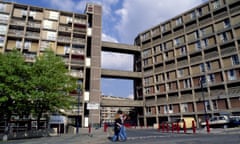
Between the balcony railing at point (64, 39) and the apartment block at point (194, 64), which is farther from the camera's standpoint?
the balcony railing at point (64, 39)

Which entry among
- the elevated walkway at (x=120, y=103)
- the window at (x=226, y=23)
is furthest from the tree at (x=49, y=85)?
the window at (x=226, y=23)

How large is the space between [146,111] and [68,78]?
1259 inches

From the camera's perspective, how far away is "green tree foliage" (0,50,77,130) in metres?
21.2

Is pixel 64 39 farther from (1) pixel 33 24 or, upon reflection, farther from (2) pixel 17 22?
(2) pixel 17 22

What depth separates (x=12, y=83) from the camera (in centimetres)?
2120

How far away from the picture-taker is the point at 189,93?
46125 mm

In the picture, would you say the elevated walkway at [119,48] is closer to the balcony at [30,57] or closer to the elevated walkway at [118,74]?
the elevated walkway at [118,74]

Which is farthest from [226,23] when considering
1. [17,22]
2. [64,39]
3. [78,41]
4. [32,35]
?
[17,22]

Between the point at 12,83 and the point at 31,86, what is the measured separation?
1.89m

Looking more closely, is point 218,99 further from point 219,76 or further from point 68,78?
point 68,78

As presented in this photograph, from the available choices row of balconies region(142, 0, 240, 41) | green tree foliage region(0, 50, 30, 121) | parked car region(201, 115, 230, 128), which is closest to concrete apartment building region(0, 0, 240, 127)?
row of balconies region(142, 0, 240, 41)

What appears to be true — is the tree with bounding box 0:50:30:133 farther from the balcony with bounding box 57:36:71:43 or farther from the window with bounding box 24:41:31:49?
the balcony with bounding box 57:36:71:43

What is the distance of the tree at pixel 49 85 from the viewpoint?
2177cm

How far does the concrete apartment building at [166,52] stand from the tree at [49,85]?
12.5m
